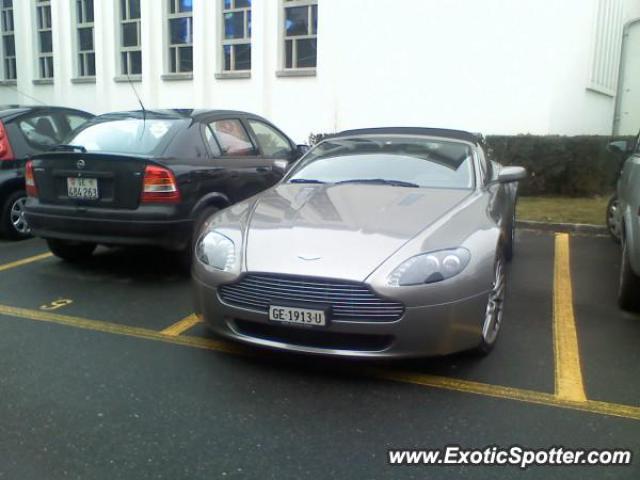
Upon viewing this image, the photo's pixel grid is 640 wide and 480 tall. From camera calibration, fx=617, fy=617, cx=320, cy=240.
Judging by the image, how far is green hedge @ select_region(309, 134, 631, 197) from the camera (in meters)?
10.3

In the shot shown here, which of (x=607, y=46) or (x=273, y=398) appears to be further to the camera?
(x=607, y=46)

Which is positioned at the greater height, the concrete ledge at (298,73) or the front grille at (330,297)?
the concrete ledge at (298,73)


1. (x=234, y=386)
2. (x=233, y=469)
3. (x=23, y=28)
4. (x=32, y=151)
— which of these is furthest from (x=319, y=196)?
(x=23, y=28)

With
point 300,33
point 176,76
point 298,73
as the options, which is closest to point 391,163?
point 298,73

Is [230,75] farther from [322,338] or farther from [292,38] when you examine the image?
[322,338]

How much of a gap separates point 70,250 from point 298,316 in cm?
376

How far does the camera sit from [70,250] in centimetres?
628

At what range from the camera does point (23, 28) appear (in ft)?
61.0

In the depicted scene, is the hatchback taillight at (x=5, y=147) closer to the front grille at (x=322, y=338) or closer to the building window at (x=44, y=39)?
the front grille at (x=322, y=338)

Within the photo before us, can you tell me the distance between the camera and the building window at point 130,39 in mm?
16562

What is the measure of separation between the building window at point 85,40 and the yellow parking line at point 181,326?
49.9ft

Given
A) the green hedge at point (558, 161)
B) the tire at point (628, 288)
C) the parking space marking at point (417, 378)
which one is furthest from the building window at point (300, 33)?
the parking space marking at point (417, 378)

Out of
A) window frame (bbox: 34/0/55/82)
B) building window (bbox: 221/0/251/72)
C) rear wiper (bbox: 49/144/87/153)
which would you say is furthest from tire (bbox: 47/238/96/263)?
window frame (bbox: 34/0/55/82)

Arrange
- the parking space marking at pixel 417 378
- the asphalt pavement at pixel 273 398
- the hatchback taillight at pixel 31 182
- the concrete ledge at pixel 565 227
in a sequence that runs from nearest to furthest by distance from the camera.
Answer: the asphalt pavement at pixel 273 398
the parking space marking at pixel 417 378
the hatchback taillight at pixel 31 182
the concrete ledge at pixel 565 227
